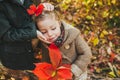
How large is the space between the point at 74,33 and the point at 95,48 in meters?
1.73

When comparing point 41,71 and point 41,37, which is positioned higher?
point 41,37

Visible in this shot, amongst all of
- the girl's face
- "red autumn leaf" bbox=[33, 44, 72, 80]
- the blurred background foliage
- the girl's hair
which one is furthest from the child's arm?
the blurred background foliage

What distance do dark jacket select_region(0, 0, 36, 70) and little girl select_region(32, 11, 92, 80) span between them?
137 millimetres

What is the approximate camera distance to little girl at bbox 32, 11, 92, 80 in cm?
350

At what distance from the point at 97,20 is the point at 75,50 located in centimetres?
199

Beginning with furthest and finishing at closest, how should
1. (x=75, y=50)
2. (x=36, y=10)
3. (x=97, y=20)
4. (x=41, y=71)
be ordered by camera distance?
(x=97, y=20) < (x=75, y=50) < (x=41, y=71) < (x=36, y=10)

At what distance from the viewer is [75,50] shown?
3.74m

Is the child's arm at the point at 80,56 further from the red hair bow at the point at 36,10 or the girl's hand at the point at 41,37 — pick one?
the red hair bow at the point at 36,10

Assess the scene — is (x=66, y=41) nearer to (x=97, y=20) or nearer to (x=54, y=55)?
(x=54, y=55)

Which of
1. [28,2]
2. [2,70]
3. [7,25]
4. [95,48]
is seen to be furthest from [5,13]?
[95,48]

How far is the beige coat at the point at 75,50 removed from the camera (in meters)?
3.65

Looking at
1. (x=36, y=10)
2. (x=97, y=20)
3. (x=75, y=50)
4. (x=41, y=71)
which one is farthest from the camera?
(x=97, y=20)

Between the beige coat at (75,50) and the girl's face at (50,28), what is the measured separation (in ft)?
0.45

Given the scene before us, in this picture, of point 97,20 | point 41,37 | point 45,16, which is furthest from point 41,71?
point 97,20
